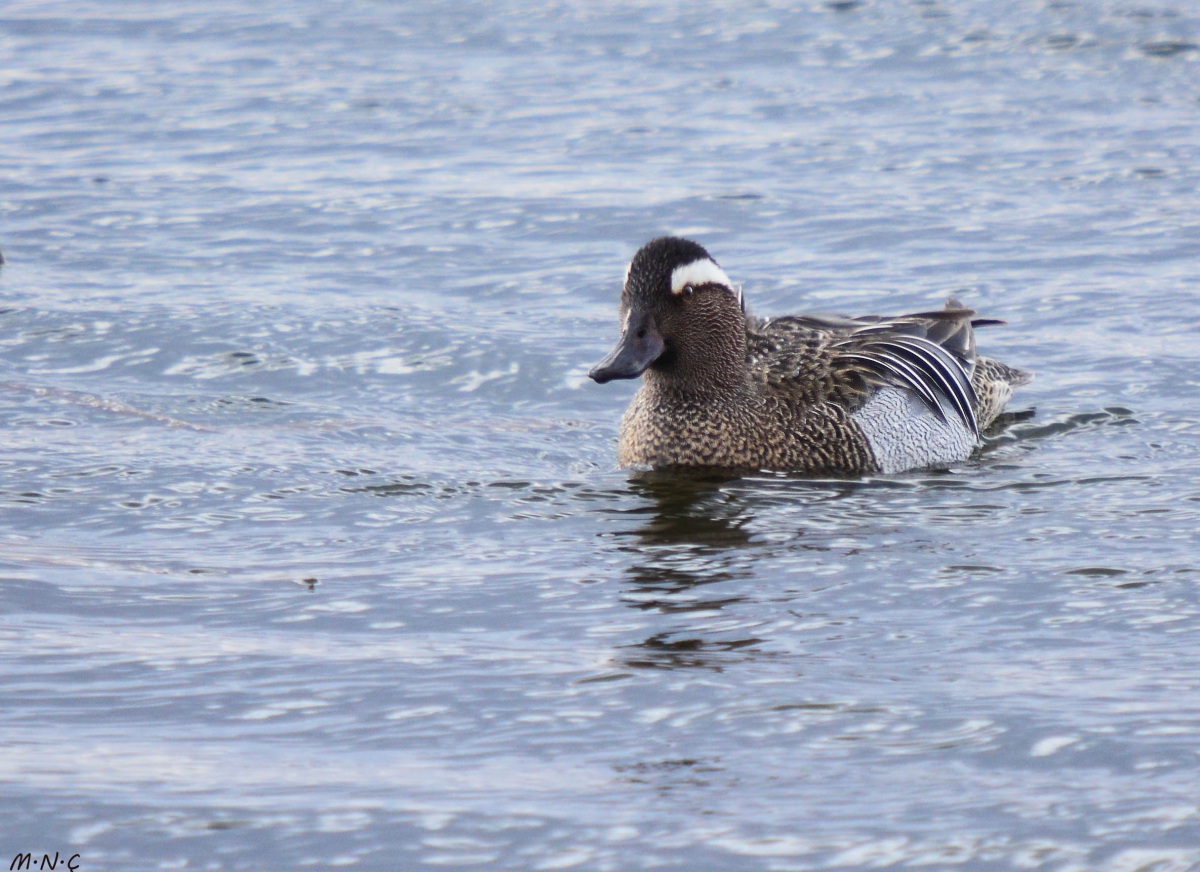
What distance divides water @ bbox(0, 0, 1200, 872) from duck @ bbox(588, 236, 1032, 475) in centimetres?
27

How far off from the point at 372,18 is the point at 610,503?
43.0 feet

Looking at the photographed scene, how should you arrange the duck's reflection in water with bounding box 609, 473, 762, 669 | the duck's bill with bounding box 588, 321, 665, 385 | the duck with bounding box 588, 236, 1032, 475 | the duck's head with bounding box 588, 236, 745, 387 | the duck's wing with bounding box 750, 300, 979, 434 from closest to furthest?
the duck's reflection in water with bounding box 609, 473, 762, 669, the duck's bill with bounding box 588, 321, 665, 385, the duck's head with bounding box 588, 236, 745, 387, the duck with bounding box 588, 236, 1032, 475, the duck's wing with bounding box 750, 300, 979, 434

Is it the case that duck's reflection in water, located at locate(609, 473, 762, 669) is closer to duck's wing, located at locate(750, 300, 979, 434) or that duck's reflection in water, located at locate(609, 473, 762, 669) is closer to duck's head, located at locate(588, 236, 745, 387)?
duck's head, located at locate(588, 236, 745, 387)

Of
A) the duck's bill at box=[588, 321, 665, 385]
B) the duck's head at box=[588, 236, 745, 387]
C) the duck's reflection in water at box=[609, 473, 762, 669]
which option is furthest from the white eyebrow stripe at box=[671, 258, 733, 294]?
the duck's reflection in water at box=[609, 473, 762, 669]

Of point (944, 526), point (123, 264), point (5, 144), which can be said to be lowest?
point (944, 526)

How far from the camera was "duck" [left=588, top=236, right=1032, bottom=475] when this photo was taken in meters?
9.48

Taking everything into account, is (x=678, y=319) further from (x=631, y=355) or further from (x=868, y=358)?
(x=868, y=358)

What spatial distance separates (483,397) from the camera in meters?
10.9

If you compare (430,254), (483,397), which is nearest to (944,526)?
(483,397)

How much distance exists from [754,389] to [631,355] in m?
0.82

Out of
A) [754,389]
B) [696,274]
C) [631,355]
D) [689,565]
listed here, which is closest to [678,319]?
[696,274]

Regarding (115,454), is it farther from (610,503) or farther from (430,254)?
(430,254)

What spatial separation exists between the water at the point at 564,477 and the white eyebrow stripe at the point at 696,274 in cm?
104

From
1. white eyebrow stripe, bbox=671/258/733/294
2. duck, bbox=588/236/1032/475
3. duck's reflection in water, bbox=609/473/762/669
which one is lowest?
duck's reflection in water, bbox=609/473/762/669
